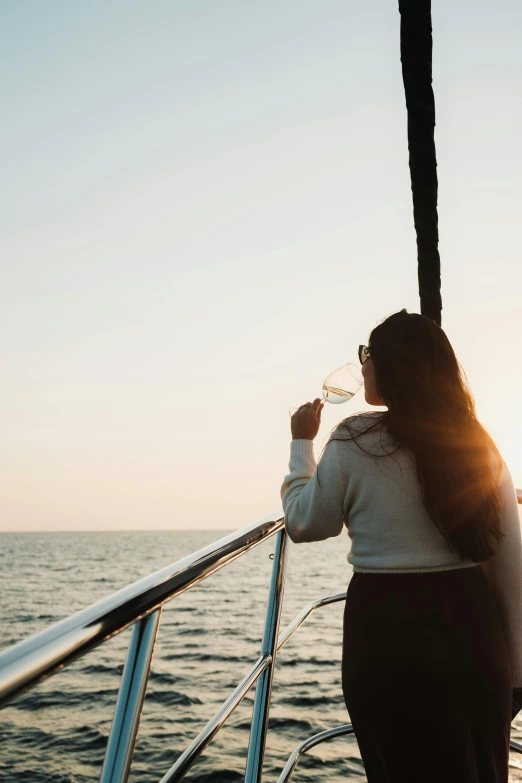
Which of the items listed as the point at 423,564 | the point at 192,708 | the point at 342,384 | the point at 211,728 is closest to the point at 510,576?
the point at 423,564

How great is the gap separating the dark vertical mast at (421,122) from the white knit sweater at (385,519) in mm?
578

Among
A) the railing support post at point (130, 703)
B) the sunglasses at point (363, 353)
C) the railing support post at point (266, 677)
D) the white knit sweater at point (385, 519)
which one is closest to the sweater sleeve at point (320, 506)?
the white knit sweater at point (385, 519)

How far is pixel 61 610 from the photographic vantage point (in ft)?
94.3

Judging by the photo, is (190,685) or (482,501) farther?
(190,685)

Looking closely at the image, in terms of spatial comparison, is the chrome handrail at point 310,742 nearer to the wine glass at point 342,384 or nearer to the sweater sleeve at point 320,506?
the sweater sleeve at point 320,506

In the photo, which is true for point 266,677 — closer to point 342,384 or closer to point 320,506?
point 320,506

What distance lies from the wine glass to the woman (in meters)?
0.59

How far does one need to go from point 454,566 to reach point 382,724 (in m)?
0.34

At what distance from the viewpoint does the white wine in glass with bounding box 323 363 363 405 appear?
2078 mm

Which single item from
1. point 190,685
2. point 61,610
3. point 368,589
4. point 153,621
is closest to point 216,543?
point 368,589

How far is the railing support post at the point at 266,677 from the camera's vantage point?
1563 mm

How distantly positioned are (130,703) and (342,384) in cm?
151

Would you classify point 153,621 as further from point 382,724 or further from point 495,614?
point 495,614

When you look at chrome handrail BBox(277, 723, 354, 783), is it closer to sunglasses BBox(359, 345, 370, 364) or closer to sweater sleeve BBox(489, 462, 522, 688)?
sweater sleeve BBox(489, 462, 522, 688)
